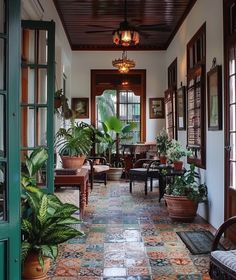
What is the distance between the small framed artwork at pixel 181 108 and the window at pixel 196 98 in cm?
33

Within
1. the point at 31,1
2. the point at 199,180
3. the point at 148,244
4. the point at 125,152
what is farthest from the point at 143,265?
the point at 125,152

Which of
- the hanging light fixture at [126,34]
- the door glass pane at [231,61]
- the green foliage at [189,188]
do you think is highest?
the hanging light fixture at [126,34]

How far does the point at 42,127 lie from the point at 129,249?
1.47 meters

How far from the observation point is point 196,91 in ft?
19.8

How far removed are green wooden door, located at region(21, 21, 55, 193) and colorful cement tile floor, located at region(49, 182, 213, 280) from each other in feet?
2.48

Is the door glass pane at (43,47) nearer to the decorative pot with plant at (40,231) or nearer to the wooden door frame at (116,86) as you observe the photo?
Result: the decorative pot with plant at (40,231)

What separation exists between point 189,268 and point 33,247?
4.53ft

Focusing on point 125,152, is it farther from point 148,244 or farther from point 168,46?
point 148,244

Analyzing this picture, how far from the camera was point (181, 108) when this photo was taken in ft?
23.7

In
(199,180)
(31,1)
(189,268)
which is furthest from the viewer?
(199,180)

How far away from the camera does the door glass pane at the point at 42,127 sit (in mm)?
3834

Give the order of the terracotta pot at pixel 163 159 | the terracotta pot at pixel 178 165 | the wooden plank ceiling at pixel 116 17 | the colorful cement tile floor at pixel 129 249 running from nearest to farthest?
1. the colorful cement tile floor at pixel 129 249
2. the terracotta pot at pixel 178 165
3. the wooden plank ceiling at pixel 116 17
4. the terracotta pot at pixel 163 159

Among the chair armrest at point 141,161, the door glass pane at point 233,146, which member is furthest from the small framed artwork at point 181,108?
the door glass pane at point 233,146

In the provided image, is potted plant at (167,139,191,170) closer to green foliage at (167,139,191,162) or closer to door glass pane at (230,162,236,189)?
green foliage at (167,139,191,162)
